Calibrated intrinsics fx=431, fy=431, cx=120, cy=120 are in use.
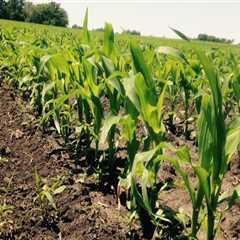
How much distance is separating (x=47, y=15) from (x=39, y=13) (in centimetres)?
126

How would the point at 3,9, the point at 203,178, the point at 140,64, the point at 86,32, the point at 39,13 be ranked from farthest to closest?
the point at 39,13 < the point at 3,9 < the point at 86,32 < the point at 140,64 < the point at 203,178

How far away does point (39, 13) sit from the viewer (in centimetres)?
6731

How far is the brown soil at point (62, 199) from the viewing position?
1974 mm

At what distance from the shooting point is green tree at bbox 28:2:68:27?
66.6 m

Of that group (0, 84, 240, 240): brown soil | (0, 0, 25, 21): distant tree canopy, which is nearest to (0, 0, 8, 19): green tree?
(0, 0, 25, 21): distant tree canopy

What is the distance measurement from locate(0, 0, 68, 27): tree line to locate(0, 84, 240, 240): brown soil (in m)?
57.9

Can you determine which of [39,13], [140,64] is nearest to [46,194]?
[140,64]

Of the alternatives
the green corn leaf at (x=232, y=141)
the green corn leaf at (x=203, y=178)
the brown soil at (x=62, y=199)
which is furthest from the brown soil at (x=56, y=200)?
the green corn leaf at (x=232, y=141)

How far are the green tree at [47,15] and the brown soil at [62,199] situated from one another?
63.6 m

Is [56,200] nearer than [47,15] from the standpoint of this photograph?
Yes

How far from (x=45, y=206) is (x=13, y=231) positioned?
23 cm

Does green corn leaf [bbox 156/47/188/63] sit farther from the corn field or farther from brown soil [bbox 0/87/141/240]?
brown soil [bbox 0/87/141/240]

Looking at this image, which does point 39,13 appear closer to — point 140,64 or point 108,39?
point 108,39

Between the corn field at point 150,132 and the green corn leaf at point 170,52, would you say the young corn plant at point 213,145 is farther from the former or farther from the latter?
the green corn leaf at point 170,52
